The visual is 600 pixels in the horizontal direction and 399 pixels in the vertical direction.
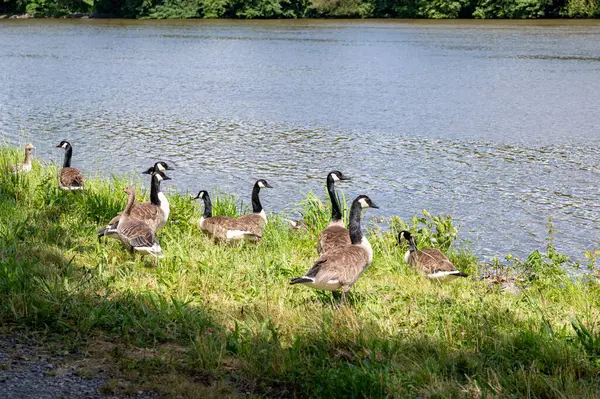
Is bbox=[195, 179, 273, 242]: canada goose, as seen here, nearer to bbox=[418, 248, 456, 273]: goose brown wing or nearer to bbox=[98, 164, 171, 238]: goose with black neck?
bbox=[98, 164, 171, 238]: goose with black neck

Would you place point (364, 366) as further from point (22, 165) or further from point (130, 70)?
point (130, 70)

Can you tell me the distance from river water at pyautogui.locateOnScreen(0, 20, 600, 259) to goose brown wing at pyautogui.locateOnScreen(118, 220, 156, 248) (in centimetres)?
482

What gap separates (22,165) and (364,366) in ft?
27.9

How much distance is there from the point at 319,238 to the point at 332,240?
294mm

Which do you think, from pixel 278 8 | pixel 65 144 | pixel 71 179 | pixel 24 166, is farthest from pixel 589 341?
pixel 278 8

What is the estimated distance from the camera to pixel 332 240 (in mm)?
7988

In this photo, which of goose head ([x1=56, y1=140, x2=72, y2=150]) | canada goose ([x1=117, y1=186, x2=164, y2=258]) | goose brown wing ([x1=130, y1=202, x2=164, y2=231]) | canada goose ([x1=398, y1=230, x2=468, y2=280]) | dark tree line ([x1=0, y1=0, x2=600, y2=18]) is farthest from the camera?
dark tree line ([x1=0, y1=0, x2=600, y2=18])

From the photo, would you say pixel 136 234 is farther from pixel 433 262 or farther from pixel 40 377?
pixel 433 262

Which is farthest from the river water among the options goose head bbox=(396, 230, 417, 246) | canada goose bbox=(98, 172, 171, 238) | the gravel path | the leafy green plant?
the gravel path

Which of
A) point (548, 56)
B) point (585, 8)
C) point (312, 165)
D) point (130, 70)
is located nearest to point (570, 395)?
point (312, 165)

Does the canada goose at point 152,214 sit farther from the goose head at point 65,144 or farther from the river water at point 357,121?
the goose head at point 65,144

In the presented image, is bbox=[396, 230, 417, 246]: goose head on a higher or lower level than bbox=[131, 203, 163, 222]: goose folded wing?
lower

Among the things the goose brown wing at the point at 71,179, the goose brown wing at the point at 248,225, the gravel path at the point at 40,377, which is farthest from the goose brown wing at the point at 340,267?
the goose brown wing at the point at 71,179

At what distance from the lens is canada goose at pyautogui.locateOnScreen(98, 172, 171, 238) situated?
7.77 metres
